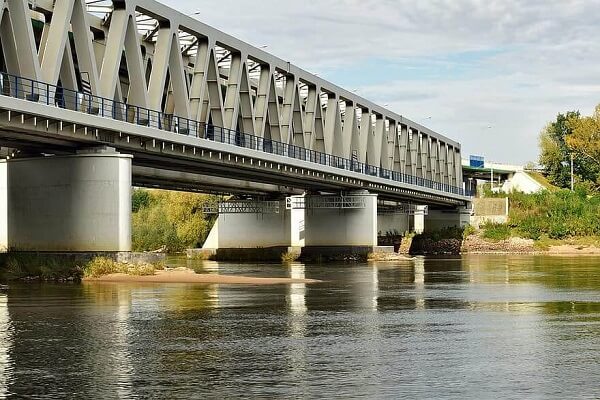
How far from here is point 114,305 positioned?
3619 cm

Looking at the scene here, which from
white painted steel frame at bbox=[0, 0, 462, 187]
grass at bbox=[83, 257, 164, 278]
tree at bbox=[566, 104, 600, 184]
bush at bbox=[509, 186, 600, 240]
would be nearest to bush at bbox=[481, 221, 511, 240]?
bush at bbox=[509, 186, 600, 240]

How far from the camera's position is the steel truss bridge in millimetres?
49250

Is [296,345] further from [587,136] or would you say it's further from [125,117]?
[587,136]

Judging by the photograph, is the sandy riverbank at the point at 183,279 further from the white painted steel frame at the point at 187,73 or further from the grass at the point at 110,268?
the white painted steel frame at the point at 187,73

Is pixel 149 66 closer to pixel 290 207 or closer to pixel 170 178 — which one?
pixel 170 178

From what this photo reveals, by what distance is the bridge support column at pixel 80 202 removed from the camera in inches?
2099

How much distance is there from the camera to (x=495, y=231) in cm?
13612

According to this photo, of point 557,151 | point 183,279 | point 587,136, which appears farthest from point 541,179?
point 183,279

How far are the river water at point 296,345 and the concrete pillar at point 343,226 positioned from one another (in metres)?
53.5

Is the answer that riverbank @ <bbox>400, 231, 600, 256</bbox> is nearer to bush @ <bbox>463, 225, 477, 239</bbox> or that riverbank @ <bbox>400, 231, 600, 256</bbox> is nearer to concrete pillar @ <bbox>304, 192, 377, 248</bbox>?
bush @ <bbox>463, 225, 477, 239</bbox>

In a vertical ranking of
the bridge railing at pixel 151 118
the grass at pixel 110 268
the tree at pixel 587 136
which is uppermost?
the tree at pixel 587 136

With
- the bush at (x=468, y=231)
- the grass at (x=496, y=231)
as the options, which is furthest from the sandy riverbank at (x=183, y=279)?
the bush at (x=468, y=231)

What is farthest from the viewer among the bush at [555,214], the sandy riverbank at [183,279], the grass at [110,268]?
the bush at [555,214]

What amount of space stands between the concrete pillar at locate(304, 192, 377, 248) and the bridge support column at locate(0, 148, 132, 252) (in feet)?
151
